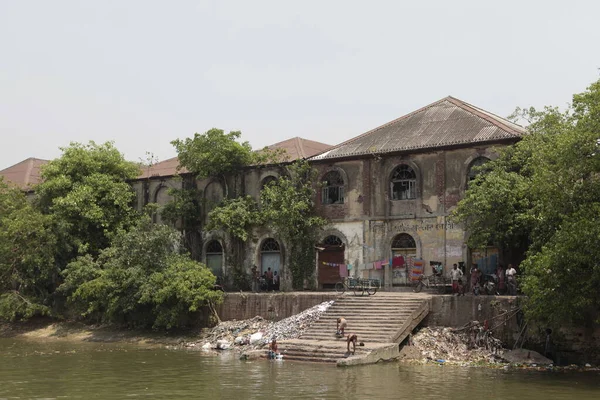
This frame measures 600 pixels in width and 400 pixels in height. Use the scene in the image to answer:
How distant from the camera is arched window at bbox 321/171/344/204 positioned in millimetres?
31406

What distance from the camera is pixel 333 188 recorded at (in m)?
31.6

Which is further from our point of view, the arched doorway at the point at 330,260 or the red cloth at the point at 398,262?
the arched doorway at the point at 330,260

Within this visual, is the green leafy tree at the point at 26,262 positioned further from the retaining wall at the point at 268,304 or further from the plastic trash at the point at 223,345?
the plastic trash at the point at 223,345

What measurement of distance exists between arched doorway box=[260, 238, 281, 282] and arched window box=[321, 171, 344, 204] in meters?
3.17

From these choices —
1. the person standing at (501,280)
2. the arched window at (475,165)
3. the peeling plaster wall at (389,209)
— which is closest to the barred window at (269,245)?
the peeling plaster wall at (389,209)

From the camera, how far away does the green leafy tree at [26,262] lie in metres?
32.4

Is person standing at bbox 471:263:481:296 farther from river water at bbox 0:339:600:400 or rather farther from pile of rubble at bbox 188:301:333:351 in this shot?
pile of rubble at bbox 188:301:333:351

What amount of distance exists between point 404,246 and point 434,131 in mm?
4933

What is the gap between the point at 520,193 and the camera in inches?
965

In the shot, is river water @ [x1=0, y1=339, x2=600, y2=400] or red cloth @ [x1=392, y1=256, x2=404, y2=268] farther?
red cloth @ [x1=392, y1=256, x2=404, y2=268]

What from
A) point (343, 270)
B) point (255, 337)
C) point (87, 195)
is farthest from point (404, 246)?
point (87, 195)

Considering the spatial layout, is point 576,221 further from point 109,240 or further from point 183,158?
point 109,240

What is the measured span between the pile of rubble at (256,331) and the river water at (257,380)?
6.10 ft

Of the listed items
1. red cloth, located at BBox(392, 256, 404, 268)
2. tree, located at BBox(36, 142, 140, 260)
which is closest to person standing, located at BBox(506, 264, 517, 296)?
red cloth, located at BBox(392, 256, 404, 268)
